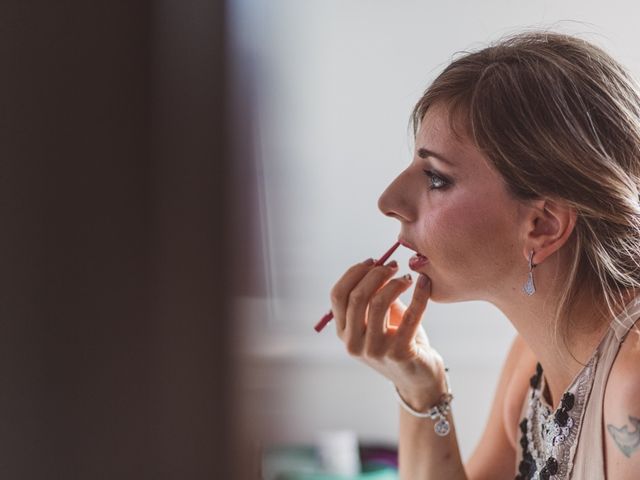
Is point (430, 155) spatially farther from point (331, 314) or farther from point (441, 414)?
point (441, 414)

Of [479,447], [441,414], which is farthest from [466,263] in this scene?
[479,447]

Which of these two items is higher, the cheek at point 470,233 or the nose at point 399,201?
the nose at point 399,201

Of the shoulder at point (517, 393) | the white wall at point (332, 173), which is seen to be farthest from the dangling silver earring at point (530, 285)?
the white wall at point (332, 173)

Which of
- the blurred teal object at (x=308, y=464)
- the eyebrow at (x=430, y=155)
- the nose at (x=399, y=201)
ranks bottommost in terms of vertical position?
the blurred teal object at (x=308, y=464)

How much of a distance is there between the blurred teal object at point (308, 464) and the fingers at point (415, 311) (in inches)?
24.5

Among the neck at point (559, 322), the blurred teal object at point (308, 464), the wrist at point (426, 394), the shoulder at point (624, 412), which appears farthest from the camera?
the blurred teal object at point (308, 464)

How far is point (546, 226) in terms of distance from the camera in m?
0.90

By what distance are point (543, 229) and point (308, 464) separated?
89 centimetres

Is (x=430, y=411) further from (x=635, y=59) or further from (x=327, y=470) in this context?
(x=635, y=59)

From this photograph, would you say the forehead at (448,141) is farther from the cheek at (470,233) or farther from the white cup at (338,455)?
the white cup at (338,455)

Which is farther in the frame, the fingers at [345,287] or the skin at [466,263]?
the fingers at [345,287]

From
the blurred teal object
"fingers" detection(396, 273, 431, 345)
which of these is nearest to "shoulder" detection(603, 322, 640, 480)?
"fingers" detection(396, 273, 431, 345)

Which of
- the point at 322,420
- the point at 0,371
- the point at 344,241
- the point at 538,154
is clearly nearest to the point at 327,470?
the point at 322,420

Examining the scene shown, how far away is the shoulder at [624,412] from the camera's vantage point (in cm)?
82
